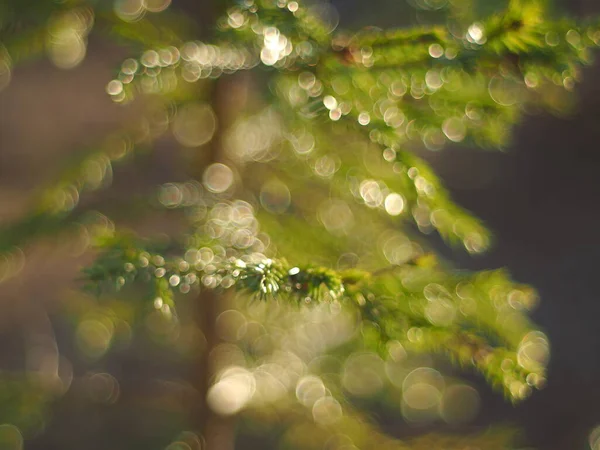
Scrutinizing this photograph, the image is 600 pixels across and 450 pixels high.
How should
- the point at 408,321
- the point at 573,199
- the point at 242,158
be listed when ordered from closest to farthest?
the point at 408,321 → the point at 242,158 → the point at 573,199

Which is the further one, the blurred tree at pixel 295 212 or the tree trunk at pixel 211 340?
the tree trunk at pixel 211 340

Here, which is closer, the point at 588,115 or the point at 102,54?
the point at 102,54

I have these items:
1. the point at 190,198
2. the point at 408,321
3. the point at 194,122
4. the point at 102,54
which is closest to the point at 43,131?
the point at 102,54

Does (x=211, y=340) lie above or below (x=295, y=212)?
below

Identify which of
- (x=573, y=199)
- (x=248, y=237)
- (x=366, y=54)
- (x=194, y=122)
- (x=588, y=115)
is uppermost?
(x=366, y=54)

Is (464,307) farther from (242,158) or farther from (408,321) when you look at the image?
(242,158)

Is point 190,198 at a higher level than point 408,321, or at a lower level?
lower

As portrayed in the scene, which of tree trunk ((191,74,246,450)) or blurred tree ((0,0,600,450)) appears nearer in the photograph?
blurred tree ((0,0,600,450))

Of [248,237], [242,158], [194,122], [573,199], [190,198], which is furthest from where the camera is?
[573,199]
